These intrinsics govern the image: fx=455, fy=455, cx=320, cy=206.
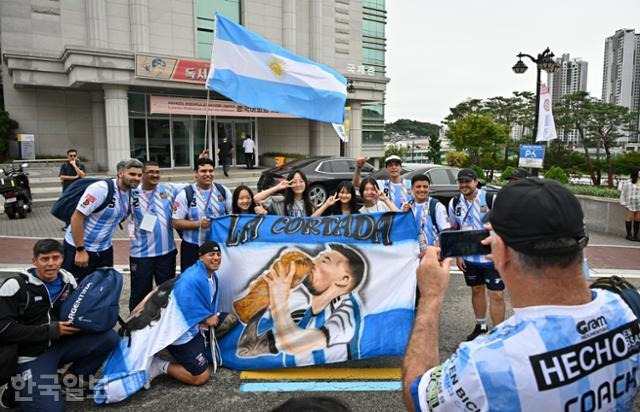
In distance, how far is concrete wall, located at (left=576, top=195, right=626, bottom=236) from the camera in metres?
12.1

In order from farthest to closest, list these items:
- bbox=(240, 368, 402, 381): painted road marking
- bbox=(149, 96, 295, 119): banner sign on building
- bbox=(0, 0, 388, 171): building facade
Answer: bbox=(149, 96, 295, 119): banner sign on building → bbox=(0, 0, 388, 171): building facade → bbox=(240, 368, 402, 381): painted road marking

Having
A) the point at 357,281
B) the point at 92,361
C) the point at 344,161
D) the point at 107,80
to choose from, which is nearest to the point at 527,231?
the point at 357,281

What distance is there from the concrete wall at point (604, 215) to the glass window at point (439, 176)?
3.86m

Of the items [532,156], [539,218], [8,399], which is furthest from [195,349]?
[532,156]

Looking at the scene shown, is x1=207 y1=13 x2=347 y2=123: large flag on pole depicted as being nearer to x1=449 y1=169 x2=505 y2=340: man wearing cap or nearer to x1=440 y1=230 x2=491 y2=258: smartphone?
x1=449 y1=169 x2=505 y2=340: man wearing cap

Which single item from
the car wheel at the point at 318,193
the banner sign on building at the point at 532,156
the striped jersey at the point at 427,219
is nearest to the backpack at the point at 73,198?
the striped jersey at the point at 427,219

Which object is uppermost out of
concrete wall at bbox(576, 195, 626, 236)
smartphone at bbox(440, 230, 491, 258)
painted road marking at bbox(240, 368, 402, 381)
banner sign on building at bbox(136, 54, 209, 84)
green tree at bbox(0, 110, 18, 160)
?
banner sign on building at bbox(136, 54, 209, 84)

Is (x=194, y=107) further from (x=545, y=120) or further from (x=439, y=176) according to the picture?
(x=545, y=120)

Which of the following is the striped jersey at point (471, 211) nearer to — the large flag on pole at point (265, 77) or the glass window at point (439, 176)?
the large flag on pole at point (265, 77)

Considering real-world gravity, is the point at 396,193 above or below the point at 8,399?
above

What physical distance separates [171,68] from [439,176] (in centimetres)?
1356

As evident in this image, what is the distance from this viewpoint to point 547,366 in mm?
1269

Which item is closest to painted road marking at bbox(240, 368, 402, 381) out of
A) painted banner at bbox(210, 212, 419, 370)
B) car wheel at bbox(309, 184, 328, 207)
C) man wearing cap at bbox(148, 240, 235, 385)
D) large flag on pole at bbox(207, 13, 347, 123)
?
painted banner at bbox(210, 212, 419, 370)

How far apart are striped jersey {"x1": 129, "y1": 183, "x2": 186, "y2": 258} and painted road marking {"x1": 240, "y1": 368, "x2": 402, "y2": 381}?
70.2 inches
